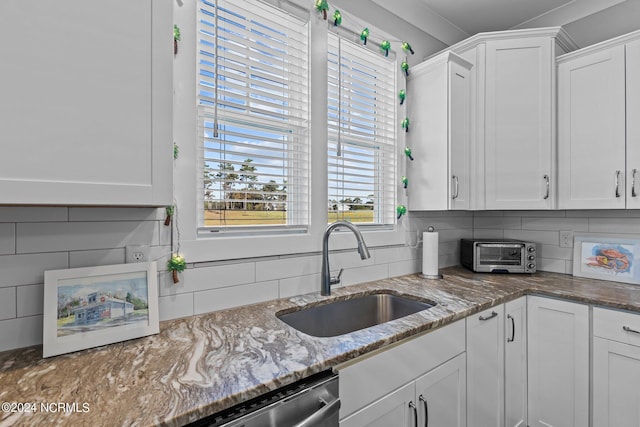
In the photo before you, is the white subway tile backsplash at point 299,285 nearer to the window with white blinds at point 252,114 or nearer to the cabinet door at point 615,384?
the window with white blinds at point 252,114

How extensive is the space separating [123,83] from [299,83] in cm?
98

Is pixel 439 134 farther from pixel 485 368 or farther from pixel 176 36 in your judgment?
pixel 176 36

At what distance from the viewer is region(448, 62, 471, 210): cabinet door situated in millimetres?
2066

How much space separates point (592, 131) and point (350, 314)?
1.83 m

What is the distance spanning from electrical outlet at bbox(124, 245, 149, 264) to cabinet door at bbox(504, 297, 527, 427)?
1.76 meters


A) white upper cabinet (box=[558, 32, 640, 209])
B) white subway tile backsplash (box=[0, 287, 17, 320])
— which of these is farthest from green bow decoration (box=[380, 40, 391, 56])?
white subway tile backsplash (box=[0, 287, 17, 320])

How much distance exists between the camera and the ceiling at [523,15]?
2172mm

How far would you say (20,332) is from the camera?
107 centimetres

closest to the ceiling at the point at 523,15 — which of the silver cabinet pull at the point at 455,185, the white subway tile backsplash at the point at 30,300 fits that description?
the silver cabinet pull at the point at 455,185

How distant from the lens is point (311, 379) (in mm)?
981

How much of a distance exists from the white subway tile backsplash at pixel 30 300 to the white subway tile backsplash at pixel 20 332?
0.02m

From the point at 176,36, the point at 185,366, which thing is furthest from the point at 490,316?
the point at 176,36

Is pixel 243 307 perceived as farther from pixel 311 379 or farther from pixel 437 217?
pixel 437 217

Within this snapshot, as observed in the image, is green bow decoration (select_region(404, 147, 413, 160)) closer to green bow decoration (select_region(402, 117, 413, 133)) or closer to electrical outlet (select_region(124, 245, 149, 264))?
green bow decoration (select_region(402, 117, 413, 133))
